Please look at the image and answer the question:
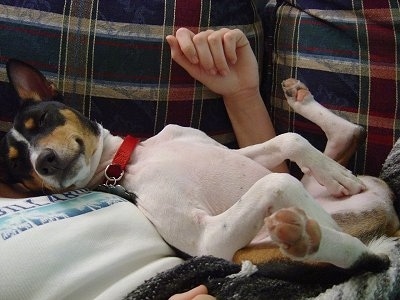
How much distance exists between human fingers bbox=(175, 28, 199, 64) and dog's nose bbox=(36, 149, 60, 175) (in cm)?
50

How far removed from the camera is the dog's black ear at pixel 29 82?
164cm

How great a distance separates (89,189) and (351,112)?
849 millimetres

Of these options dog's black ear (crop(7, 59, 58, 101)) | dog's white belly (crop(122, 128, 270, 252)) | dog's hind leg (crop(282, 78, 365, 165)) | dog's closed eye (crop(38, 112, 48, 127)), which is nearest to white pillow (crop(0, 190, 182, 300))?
dog's white belly (crop(122, 128, 270, 252))

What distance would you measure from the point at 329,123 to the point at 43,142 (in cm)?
87

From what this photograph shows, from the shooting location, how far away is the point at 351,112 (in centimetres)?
176

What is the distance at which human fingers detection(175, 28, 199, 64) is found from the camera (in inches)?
65.9

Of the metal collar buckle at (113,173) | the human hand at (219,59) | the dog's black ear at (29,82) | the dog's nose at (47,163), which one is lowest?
the metal collar buckle at (113,173)

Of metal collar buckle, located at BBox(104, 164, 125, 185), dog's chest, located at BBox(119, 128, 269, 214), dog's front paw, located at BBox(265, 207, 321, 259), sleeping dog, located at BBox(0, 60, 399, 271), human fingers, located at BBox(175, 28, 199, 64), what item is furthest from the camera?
human fingers, located at BBox(175, 28, 199, 64)

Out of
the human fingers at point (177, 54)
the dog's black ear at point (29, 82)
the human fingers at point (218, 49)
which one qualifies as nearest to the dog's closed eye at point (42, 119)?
the dog's black ear at point (29, 82)

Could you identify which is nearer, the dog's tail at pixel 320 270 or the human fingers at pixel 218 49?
the dog's tail at pixel 320 270

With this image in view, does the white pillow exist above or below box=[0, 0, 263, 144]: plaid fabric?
below

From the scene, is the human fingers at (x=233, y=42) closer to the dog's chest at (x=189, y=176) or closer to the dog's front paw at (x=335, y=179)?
the dog's chest at (x=189, y=176)

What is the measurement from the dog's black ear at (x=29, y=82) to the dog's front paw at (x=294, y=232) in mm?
952

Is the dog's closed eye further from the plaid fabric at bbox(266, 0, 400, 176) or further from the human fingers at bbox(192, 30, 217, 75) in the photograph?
the plaid fabric at bbox(266, 0, 400, 176)
